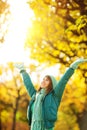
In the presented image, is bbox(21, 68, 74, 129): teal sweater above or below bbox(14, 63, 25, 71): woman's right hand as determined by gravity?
below

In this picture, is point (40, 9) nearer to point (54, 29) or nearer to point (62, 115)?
point (54, 29)

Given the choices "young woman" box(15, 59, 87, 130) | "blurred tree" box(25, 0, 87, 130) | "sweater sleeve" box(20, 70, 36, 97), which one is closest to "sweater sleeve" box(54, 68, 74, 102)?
"young woman" box(15, 59, 87, 130)

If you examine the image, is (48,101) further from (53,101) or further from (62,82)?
(62,82)

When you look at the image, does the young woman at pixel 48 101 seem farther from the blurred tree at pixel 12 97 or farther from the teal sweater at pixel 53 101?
the blurred tree at pixel 12 97

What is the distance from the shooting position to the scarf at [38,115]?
8.08 metres

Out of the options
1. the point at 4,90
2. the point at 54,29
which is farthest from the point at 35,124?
the point at 4,90

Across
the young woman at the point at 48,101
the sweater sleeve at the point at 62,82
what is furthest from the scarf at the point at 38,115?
the sweater sleeve at the point at 62,82

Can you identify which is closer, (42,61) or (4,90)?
(42,61)

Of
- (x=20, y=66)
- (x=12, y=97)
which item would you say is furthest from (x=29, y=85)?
(x=12, y=97)

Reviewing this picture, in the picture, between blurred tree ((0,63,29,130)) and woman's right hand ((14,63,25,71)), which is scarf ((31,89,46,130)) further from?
blurred tree ((0,63,29,130))

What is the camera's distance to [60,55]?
1650 cm

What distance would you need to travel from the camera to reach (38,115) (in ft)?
26.6

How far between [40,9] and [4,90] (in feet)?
77.6

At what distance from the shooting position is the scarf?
8.08 meters
